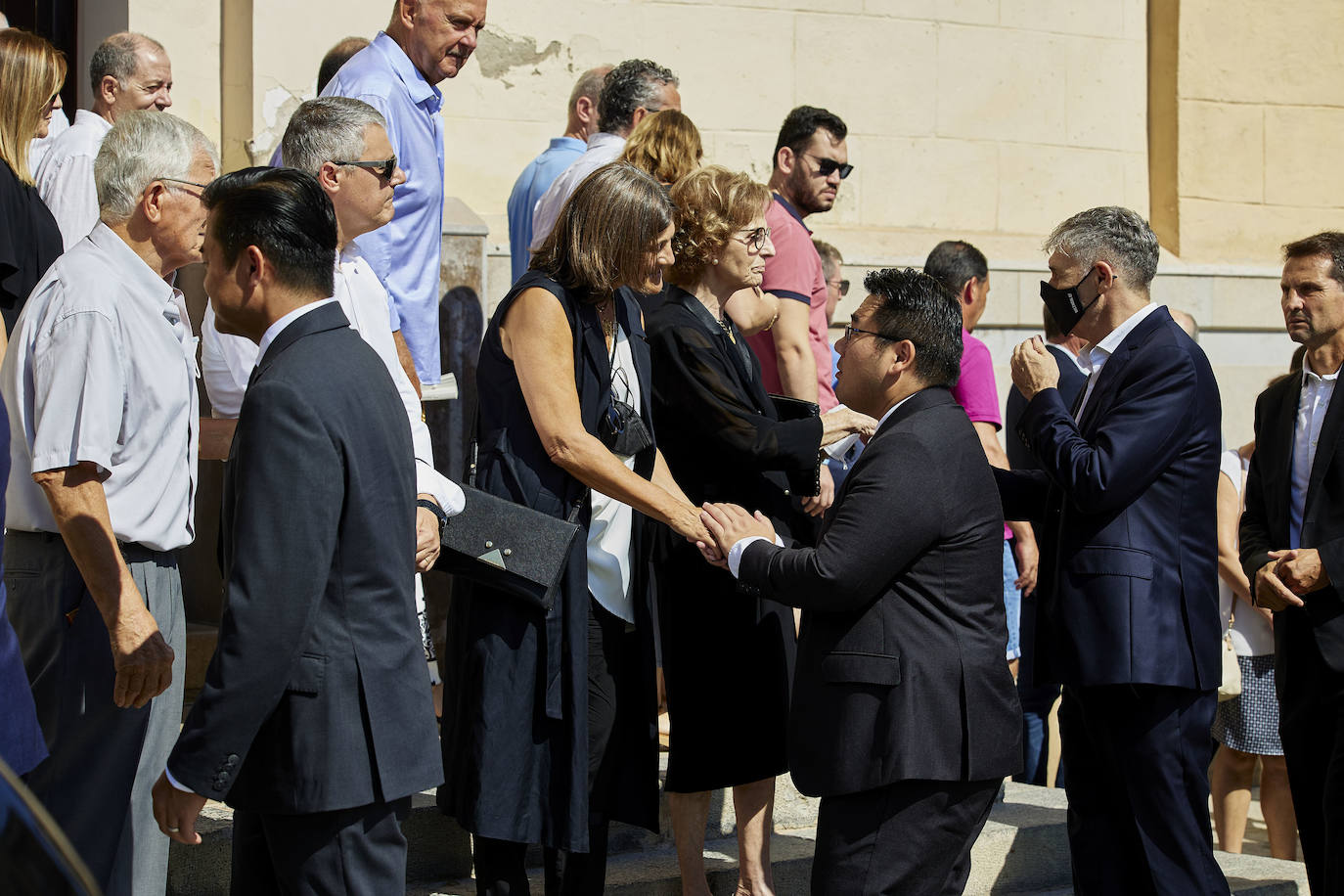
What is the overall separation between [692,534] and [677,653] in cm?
51

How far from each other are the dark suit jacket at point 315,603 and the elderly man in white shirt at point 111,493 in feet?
1.65

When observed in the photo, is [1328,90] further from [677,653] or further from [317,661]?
[317,661]

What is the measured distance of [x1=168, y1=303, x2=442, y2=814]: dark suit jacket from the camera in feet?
8.77

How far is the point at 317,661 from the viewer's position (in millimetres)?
2738

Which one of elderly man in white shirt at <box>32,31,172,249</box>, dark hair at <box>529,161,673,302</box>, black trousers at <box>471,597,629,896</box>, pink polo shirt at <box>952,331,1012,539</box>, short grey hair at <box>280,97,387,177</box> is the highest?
elderly man in white shirt at <box>32,31,172,249</box>

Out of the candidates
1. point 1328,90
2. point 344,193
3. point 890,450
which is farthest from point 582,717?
point 1328,90

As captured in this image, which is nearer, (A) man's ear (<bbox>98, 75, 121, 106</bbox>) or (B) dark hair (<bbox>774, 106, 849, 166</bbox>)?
(A) man's ear (<bbox>98, 75, 121, 106</bbox>)

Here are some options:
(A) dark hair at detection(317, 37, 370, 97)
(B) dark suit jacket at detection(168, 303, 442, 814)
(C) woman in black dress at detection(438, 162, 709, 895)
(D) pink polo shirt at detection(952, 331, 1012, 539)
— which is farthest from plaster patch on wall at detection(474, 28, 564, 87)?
(B) dark suit jacket at detection(168, 303, 442, 814)

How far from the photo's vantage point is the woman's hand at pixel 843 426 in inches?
184

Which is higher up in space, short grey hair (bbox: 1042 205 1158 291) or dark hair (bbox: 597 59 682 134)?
dark hair (bbox: 597 59 682 134)

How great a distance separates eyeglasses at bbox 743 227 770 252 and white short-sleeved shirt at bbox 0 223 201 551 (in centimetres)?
162

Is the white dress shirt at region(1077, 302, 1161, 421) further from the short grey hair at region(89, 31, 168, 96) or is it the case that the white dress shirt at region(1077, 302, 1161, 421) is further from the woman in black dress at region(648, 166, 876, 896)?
the short grey hair at region(89, 31, 168, 96)

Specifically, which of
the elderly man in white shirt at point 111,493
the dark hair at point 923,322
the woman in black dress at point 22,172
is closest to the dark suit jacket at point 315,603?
the elderly man in white shirt at point 111,493

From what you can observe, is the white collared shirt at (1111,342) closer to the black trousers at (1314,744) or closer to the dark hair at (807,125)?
the black trousers at (1314,744)
